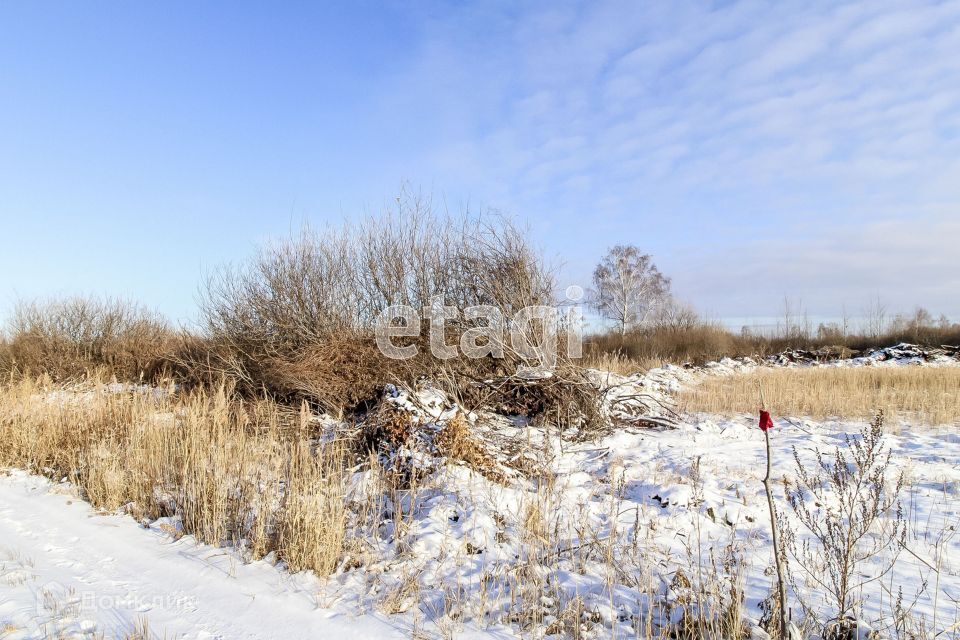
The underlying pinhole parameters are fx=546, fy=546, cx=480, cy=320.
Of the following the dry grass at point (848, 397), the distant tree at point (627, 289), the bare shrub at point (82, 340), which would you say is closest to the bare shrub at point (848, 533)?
the dry grass at point (848, 397)

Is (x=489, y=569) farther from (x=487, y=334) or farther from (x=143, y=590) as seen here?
(x=487, y=334)

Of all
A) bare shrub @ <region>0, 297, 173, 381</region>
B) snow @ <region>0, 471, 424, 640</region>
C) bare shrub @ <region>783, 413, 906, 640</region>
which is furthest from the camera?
bare shrub @ <region>0, 297, 173, 381</region>

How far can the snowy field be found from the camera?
9.69ft

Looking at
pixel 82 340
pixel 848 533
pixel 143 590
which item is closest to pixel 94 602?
pixel 143 590

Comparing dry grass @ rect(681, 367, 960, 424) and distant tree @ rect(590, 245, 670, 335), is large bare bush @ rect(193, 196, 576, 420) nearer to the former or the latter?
dry grass @ rect(681, 367, 960, 424)

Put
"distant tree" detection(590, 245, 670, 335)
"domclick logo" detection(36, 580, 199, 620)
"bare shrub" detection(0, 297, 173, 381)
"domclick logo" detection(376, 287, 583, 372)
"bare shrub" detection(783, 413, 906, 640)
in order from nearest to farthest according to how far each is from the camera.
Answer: "bare shrub" detection(783, 413, 906, 640)
"domclick logo" detection(36, 580, 199, 620)
"domclick logo" detection(376, 287, 583, 372)
"bare shrub" detection(0, 297, 173, 381)
"distant tree" detection(590, 245, 670, 335)

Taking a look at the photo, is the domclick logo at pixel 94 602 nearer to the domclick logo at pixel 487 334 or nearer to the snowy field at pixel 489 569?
the snowy field at pixel 489 569

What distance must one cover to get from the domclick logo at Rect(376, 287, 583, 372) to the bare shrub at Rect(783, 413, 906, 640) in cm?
408

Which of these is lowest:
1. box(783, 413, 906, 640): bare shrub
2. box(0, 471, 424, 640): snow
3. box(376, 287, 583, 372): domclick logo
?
box(0, 471, 424, 640): snow

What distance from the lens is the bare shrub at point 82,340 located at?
1470cm

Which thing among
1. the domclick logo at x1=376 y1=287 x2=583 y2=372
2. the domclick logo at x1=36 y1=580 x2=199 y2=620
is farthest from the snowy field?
the domclick logo at x1=376 y1=287 x2=583 y2=372

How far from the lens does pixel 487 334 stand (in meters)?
8.91

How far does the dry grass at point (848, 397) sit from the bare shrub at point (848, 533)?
3.98 meters

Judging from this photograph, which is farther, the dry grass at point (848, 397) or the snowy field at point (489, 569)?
the dry grass at point (848, 397)
